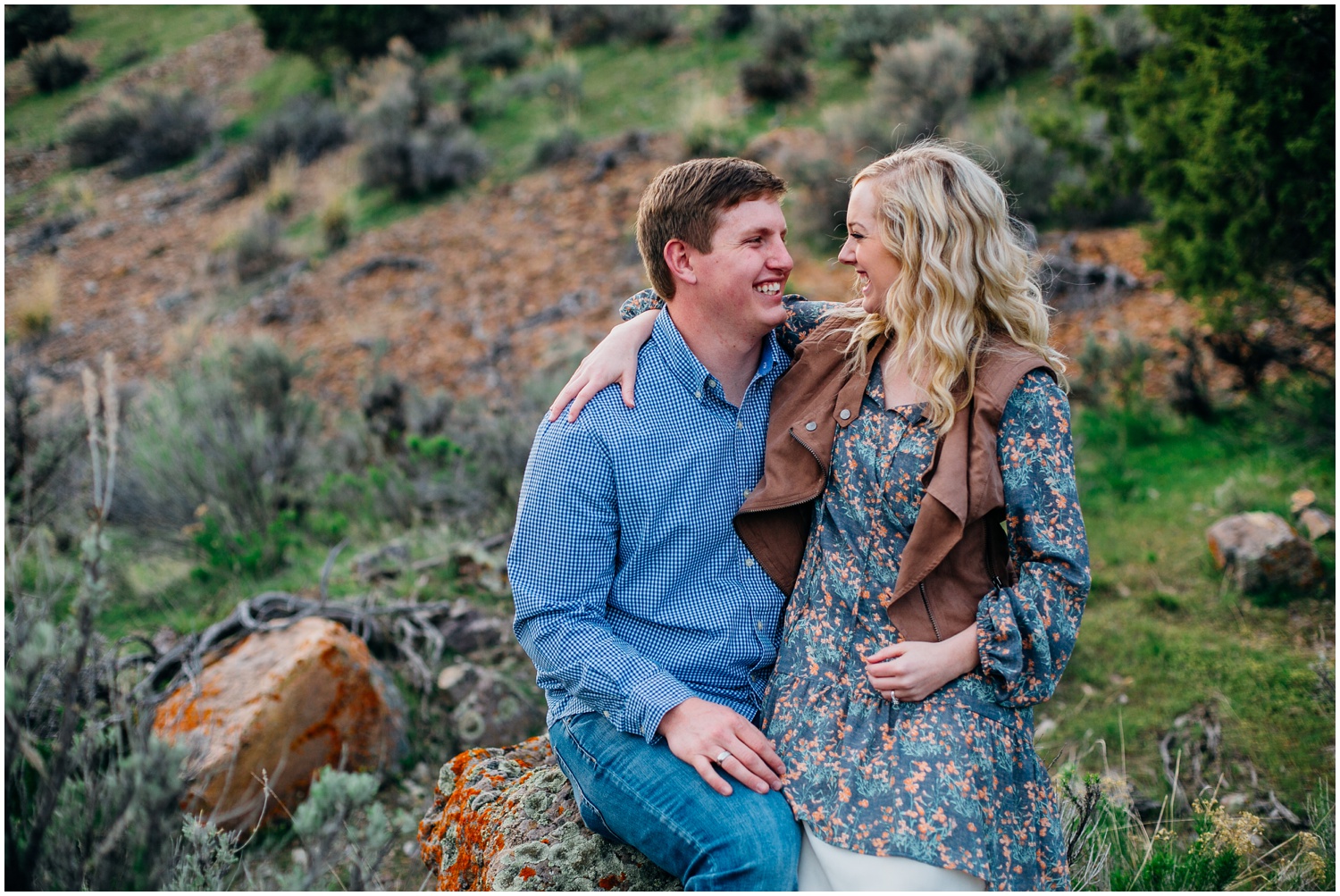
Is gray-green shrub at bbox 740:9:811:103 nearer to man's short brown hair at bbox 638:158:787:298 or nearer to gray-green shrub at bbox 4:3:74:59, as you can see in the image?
man's short brown hair at bbox 638:158:787:298

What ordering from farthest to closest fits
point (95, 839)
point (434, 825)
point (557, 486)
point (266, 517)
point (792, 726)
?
point (266, 517)
point (434, 825)
point (557, 486)
point (792, 726)
point (95, 839)

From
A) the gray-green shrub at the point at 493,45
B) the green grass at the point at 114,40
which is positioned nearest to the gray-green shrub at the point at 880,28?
the gray-green shrub at the point at 493,45

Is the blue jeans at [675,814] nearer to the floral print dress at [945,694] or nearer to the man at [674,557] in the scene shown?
the man at [674,557]

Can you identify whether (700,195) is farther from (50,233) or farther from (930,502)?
(50,233)

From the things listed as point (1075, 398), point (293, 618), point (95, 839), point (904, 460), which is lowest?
point (1075, 398)

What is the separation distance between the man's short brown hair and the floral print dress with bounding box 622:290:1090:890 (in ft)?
2.42

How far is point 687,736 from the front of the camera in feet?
6.64

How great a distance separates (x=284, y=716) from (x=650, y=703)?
2200 millimetres

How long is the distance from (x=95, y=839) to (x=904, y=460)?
2011 millimetres

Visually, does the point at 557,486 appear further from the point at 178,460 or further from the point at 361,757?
the point at 178,460

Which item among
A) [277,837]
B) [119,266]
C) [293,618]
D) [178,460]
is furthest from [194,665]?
[119,266]

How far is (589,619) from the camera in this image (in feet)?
7.37

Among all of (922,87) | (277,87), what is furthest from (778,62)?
(277,87)

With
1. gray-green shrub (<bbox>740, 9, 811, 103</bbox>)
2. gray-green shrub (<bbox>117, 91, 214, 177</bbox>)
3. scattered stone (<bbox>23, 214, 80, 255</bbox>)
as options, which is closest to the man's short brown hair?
gray-green shrub (<bbox>740, 9, 811, 103</bbox>)
